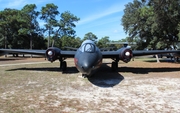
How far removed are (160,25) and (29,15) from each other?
41.0 m

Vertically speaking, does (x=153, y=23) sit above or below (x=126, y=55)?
above

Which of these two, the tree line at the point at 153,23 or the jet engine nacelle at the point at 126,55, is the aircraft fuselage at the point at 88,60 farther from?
the tree line at the point at 153,23

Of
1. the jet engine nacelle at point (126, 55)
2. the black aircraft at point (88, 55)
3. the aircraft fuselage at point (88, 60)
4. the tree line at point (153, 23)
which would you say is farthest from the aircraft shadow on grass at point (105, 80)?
the tree line at point (153, 23)

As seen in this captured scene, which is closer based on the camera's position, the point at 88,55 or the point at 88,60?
the point at 88,60

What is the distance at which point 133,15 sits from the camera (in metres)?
29.7

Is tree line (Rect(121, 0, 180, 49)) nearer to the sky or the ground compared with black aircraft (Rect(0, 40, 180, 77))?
nearer to the sky

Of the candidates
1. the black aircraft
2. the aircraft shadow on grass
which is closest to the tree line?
the black aircraft

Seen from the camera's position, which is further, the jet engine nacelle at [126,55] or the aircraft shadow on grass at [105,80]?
the jet engine nacelle at [126,55]

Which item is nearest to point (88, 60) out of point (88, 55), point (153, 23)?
point (88, 55)

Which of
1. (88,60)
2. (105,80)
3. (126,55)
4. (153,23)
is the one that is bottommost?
(105,80)

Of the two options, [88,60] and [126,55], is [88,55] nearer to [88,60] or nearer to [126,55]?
[88,60]

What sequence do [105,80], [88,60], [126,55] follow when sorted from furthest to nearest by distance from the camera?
1. [126,55]
2. [105,80]
3. [88,60]

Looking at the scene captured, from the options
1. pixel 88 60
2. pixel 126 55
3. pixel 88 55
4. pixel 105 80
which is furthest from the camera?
pixel 126 55

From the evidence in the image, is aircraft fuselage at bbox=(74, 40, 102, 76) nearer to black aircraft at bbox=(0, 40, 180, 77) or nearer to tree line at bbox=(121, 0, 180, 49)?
black aircraft at bbox=(0, 40, 180, 77)
